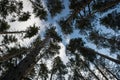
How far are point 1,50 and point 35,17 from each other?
4.03m

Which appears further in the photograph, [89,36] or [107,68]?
[107,68]

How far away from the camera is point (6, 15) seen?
12.4m

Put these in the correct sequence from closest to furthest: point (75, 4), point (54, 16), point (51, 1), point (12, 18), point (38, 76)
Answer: point (75, 4), point (12, 18), point (51, 1), point (54, 16), point (38, 76)

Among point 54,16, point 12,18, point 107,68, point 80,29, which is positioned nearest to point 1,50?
point 12,18

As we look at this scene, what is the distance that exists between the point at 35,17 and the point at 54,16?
5.87 feet

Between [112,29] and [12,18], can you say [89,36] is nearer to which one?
[112,29]

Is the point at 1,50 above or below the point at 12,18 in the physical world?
below

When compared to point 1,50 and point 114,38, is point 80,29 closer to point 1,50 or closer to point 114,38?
point 114,38

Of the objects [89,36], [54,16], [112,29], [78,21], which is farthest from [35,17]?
[112,29]

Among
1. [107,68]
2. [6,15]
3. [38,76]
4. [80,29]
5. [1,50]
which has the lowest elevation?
[38,76]

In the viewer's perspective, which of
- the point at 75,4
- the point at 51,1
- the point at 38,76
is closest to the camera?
the point at 75,4

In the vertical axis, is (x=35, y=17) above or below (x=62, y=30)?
above

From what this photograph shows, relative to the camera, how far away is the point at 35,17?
14219 mm

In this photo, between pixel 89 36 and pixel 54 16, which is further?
pixel 54 16
